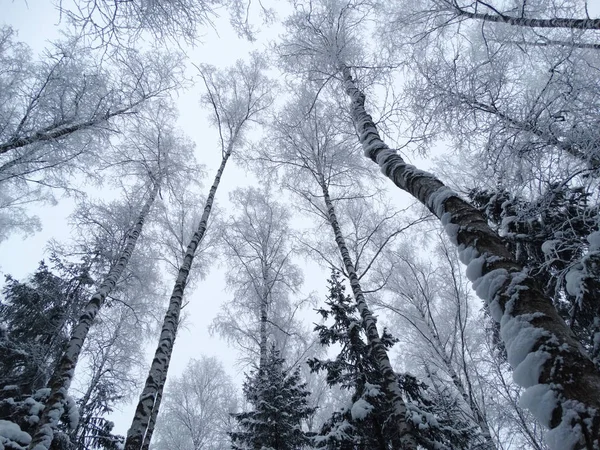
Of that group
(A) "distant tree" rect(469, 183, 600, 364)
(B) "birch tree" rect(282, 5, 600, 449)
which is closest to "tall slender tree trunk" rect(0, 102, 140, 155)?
(B) "birch tree" rect(282, 5, 600, 449)

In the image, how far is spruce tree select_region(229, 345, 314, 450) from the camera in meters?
6.03

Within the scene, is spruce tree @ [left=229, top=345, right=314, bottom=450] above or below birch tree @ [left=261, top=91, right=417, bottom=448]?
below

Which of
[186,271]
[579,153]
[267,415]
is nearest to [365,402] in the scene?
[267,415]

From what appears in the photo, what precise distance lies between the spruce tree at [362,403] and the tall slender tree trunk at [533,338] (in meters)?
2.93

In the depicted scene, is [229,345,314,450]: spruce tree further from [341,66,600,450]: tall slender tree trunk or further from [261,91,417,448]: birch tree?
[341,66,600,450]: tall slender tree trunk

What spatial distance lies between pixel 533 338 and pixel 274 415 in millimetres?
5865

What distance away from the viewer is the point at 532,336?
1563 mm

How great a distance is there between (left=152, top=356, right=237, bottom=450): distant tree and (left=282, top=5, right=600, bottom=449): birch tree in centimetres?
1499

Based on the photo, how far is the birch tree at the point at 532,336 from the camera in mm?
1259

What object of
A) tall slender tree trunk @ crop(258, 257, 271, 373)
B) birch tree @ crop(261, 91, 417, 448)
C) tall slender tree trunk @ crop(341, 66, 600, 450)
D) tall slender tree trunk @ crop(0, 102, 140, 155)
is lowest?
tall slender tree trunk @ crop(341, 66, 600, 450)

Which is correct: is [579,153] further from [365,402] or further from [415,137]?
[365,402]

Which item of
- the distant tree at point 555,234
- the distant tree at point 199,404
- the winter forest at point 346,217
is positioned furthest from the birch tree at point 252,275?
the distant tree at point 555,234

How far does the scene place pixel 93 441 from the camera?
6.04 metres

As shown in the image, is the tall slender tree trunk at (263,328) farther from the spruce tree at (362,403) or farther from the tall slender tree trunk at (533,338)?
the tall slender tree trunk at (533,338)
